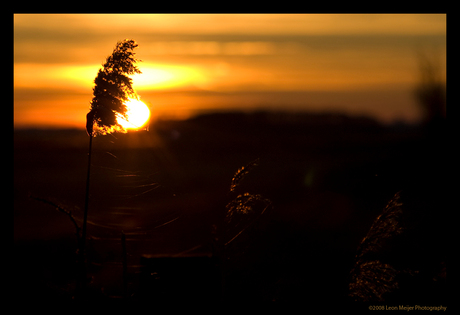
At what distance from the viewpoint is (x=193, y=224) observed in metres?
12.5

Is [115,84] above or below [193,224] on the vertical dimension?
above

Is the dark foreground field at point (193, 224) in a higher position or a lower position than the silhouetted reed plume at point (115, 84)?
lower

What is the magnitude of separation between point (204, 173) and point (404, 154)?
7781 mm

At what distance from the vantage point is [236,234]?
7195 mm

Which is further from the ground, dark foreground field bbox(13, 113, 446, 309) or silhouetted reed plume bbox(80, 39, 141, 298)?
silhouetted reed plume bbox(80, 39, 141, 298)

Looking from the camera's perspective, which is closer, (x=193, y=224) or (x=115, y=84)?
(x=115, y=84)

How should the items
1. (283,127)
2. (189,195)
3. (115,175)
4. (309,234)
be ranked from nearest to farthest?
(115,175), (189,195), (309,234), (283,127)

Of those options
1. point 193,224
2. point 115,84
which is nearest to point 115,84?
point 115,84

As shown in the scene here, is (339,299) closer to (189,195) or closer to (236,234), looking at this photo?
(236,234)

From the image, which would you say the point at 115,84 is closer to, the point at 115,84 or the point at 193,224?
the point at 115,84

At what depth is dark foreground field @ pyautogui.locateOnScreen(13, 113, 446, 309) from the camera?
7609 millimetres

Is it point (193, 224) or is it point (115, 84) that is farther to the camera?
point (193, 224)

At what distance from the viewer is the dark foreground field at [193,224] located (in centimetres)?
761

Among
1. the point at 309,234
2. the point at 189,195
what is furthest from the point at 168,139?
the point at 309,234
